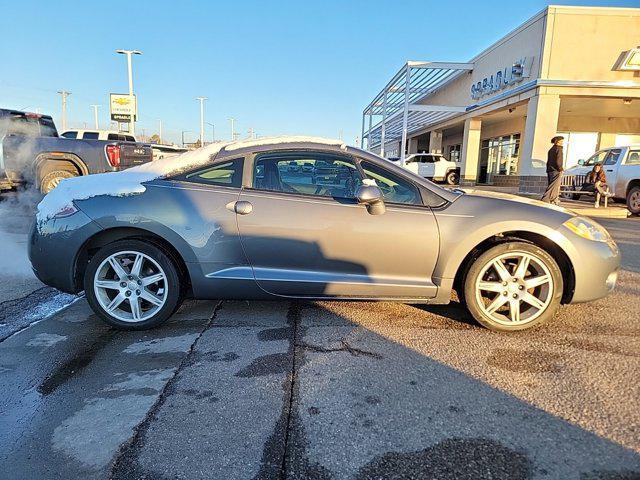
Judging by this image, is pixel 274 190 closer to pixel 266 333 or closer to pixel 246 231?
pixel 246 231

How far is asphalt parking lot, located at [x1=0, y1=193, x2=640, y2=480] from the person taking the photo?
202cm

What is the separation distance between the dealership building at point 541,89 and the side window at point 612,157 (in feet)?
8.41

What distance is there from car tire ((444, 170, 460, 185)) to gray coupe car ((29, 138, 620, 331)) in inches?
881

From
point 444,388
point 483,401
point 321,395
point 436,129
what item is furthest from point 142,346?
point 436,129

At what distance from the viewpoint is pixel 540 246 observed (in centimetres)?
362

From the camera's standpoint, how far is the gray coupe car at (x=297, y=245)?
341cm

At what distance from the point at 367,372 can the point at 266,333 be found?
981 millimetres

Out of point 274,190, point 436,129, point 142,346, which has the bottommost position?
point 142,346

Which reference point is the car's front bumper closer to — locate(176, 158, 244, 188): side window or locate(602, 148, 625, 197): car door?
locate(176, 158, 244, 188): side window

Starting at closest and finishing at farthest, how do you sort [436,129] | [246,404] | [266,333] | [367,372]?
[246,404] < [367,372] < [266,333] < [436,129]

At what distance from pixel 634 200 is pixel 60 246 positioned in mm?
13566

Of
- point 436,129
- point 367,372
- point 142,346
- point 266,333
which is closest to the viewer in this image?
point 367,372

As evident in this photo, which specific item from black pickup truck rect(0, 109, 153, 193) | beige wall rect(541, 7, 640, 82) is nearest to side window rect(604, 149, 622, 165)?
beige wall rect(541, 7, 640, 82)

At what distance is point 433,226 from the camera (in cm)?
343
